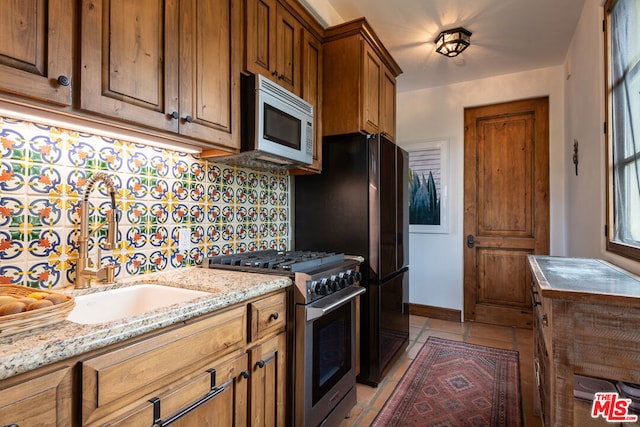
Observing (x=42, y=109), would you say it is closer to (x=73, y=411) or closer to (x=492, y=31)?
(x=73, y=411)

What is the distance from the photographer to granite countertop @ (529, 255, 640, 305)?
101cm

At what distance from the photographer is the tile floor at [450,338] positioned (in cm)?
204

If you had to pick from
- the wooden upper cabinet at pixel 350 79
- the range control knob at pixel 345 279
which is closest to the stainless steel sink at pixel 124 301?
the range control knob at pixel 345 279

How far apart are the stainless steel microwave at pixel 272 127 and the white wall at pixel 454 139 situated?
7.39 feet

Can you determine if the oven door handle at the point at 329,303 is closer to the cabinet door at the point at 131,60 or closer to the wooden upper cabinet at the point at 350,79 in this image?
the cabinet door at the point at 131,60

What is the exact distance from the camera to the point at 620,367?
39.6 inches

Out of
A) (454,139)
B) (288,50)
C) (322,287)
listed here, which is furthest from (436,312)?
(288,50)

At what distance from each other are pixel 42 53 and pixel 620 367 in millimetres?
1963

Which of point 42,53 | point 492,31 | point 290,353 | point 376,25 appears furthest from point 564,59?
point 42,53

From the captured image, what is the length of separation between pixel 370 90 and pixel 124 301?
6.92ft

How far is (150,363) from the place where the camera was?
959 millimetres

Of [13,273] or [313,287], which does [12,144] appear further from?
[313,287]

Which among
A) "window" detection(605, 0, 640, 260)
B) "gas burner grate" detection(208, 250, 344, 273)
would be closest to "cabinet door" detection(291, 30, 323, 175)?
"gas burner grate" detection(208, 250, 344, 273)

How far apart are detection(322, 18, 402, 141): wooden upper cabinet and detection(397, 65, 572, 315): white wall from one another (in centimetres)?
160
